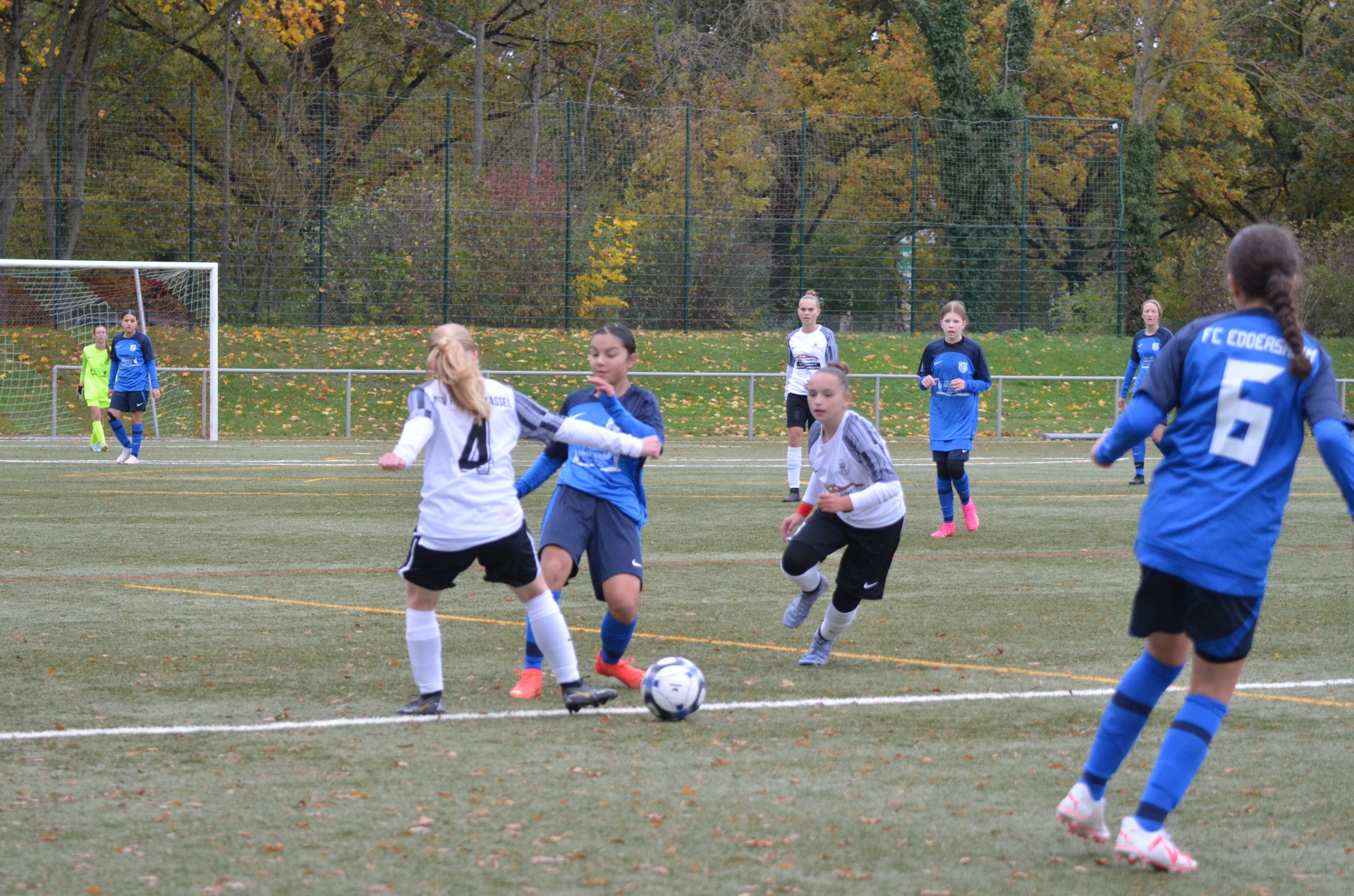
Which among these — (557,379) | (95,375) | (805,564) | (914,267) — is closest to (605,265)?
(557,379)

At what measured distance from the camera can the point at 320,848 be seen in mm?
4078

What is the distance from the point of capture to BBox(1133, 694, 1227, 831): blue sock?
3.97 metres

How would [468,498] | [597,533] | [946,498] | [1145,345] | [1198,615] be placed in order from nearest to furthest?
[1198,615]
[468,498]
[597,533]
[946,498]
[1145,345]

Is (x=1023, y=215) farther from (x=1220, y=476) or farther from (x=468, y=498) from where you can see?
(x=1220, y=476)

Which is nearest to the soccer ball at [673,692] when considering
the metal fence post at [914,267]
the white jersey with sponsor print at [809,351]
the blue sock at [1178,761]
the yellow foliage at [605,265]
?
the blue sock at [1178,761]

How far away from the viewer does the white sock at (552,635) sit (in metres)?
5.81

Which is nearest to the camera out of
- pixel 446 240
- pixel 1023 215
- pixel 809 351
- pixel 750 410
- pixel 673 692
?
pixel 673 692

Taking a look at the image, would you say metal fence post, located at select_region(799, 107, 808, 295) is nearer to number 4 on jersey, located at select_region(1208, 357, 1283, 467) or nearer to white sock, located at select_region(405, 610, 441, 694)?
white sock, located at select_region(405, 610, 441, 694)

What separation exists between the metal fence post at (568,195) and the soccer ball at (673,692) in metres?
24.6

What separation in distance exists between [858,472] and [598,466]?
3.95ft

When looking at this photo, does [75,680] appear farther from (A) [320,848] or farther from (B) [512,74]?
(B) [512,74]

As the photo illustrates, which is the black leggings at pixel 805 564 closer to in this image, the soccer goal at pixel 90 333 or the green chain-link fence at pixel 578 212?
the soccer goal at pixel 90 333

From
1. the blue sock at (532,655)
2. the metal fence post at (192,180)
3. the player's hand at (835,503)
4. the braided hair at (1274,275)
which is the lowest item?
the blue sock at (532,655)

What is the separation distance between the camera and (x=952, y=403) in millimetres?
12414
